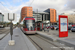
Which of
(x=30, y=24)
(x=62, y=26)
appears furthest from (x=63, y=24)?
(x=30, y=24)

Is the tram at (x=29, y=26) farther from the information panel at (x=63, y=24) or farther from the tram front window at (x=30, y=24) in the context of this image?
the information panel at (x=63, y=24)

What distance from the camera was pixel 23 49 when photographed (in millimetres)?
6375

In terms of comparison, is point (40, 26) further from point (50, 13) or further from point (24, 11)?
point (50, 13)

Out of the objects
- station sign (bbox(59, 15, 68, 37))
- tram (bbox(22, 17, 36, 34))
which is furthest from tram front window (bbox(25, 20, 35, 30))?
station sign (bbox(59, 15, 68, 37))

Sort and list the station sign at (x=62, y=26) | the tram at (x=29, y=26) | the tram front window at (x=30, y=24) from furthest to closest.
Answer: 1. the tram front window at (x=30, y=24)
2. the tram at (x=29, y=26)
3. the station sign at (x=62, y=26)

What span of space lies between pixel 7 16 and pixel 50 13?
134866 mm

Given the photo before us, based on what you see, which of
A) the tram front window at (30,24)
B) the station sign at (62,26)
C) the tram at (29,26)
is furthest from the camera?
the tram front window at (30,24)

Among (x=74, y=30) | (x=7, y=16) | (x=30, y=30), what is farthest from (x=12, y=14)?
(x=74, y=30)

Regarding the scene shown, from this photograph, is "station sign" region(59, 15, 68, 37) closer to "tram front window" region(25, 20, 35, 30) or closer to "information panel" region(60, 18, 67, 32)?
"information panel" region(60, 18, 67, 32)

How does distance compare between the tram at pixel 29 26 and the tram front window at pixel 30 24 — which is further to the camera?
the tram front window at pixel 30 24

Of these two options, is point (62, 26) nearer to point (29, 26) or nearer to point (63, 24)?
point (63, 24)

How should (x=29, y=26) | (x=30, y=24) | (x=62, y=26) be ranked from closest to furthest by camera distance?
(x=62, y=26) < (x=29, y=26) < (x=30, y=24)

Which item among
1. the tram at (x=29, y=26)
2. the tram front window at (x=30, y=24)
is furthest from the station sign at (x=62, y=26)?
the tram front window at (x=30, y=24)

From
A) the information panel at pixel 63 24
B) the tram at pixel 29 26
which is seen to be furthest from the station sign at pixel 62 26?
the tram at pixel 29 26
